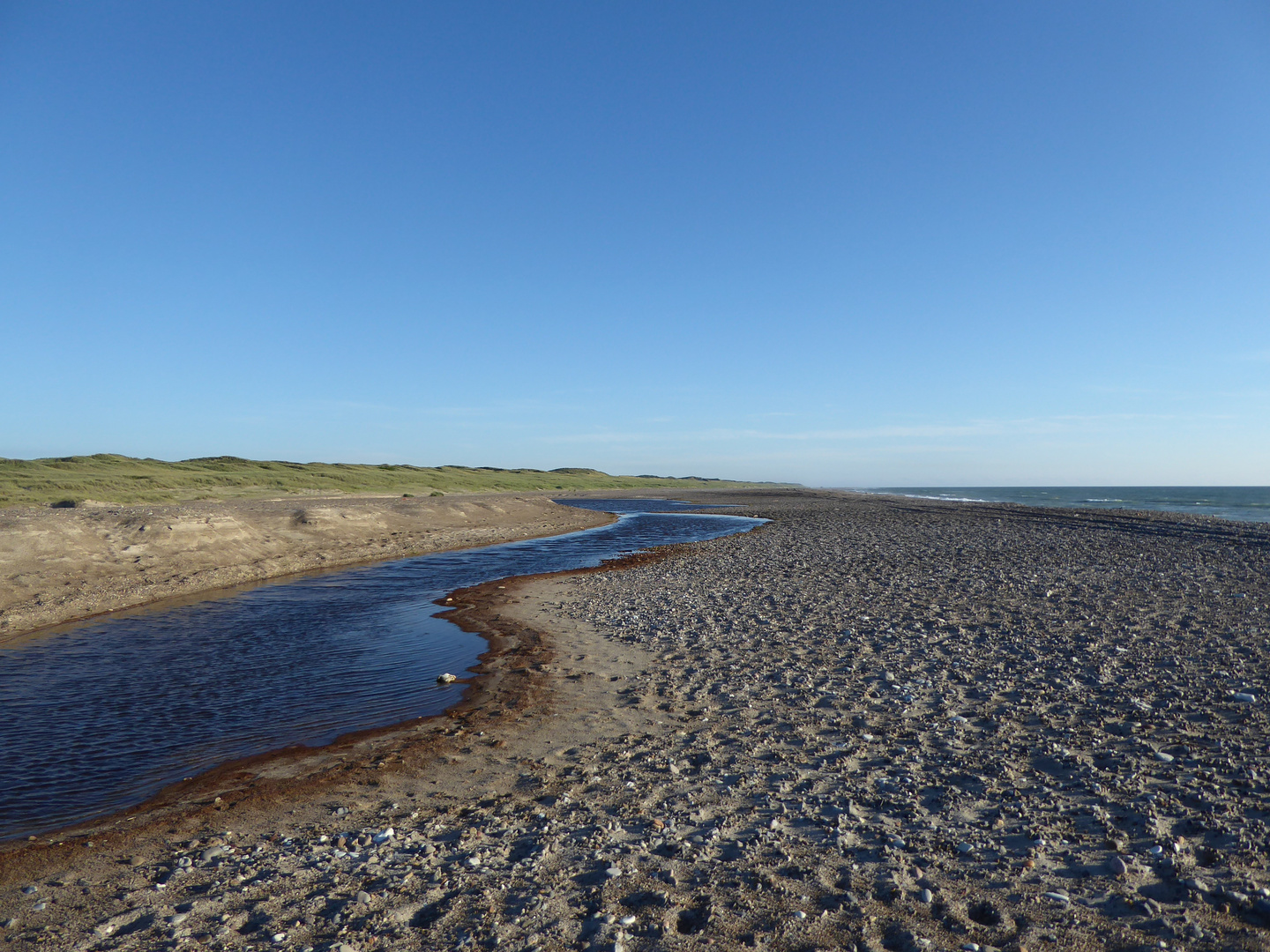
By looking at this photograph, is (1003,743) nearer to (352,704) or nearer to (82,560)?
(352,704)

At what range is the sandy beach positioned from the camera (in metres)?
6.16

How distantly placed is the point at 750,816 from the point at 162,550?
31806mm

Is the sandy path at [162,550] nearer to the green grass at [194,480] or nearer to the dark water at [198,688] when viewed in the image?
the dark water at [198,688]

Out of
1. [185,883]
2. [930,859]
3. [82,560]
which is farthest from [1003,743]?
[82,560]

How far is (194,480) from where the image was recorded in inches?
3337

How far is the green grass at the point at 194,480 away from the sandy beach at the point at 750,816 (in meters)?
57.8

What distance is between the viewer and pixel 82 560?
26.1 m

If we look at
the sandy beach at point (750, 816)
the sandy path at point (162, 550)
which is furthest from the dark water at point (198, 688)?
the sandy path at point (162, 550)

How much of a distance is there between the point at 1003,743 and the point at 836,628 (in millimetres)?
7955

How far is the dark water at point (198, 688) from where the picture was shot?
10.4m

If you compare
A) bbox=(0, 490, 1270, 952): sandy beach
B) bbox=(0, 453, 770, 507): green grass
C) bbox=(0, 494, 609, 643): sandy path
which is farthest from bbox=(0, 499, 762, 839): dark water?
bbox=(0, 453, 770, 507): green grass

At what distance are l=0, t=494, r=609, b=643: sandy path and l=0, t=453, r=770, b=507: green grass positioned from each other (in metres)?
21.3

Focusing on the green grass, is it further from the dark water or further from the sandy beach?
the sandy beach

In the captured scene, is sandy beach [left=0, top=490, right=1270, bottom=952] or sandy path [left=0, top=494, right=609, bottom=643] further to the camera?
sandy path [left=0, top=494, right=609, bottom=643]
